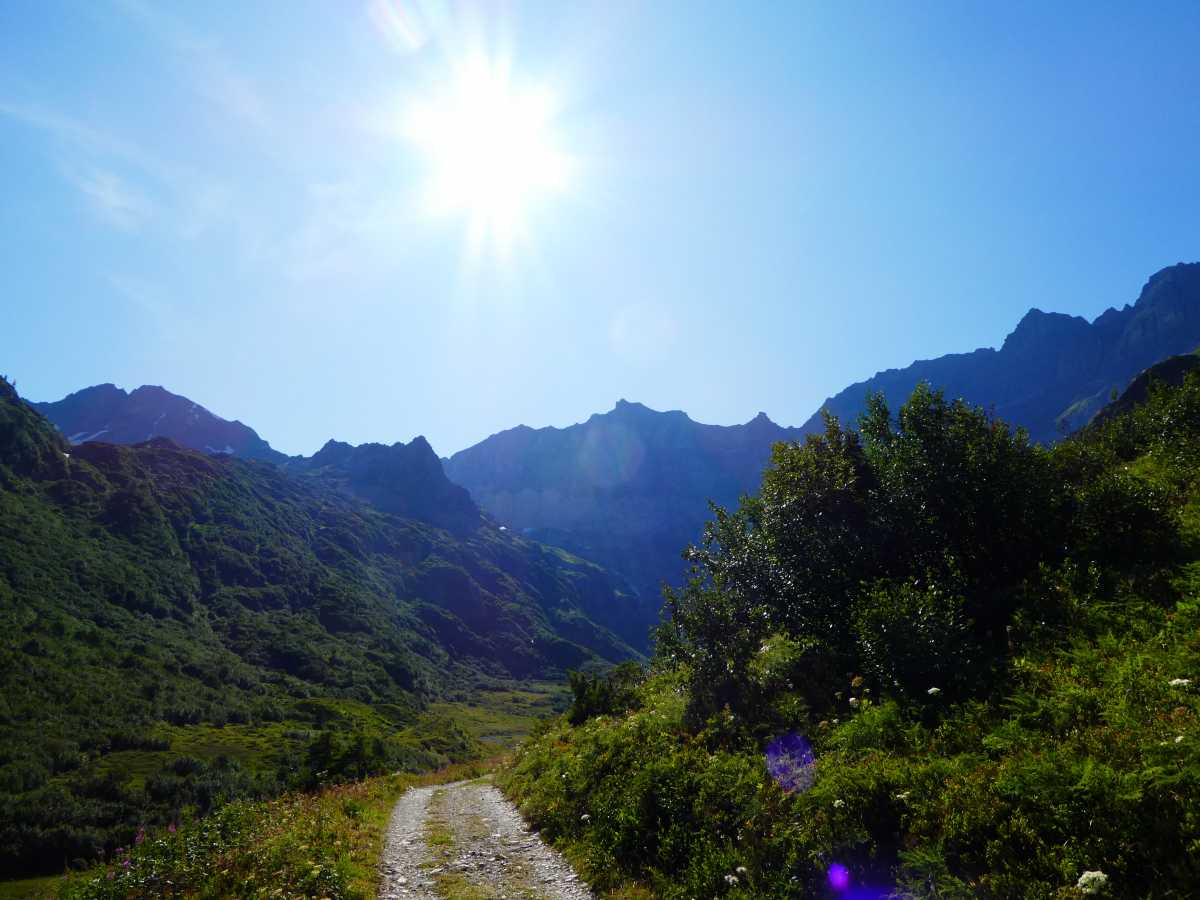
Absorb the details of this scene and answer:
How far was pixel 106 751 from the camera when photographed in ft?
297

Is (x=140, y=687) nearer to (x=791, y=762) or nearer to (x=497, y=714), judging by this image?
Result: (x=497, y=714)

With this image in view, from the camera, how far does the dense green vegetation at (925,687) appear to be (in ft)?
23.9

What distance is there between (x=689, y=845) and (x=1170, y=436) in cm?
2185

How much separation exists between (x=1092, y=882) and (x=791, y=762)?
6.08m

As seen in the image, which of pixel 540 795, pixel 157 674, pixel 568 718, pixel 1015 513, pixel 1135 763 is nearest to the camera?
pixel 1135 763

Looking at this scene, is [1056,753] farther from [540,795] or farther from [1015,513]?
[540,795]

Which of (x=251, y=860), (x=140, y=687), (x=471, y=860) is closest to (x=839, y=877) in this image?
(x=471, y=860)

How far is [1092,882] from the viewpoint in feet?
20.5

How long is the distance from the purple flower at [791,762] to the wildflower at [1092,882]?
468 centimetres

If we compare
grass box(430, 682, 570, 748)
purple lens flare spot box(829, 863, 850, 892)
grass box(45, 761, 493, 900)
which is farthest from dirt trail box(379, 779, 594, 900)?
grass box(430, 682, 570, 748)

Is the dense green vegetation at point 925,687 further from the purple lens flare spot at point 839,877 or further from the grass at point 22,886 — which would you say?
the grass at point 22,886

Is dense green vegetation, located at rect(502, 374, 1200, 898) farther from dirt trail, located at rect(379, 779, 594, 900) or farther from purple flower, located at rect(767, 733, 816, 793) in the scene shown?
dirt trail, located at rect(379, 779, 594, 900)

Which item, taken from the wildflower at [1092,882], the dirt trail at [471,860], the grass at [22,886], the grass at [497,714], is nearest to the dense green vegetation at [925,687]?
the wildflower at [1092,882]

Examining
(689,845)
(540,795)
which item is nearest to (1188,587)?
(689,845)
